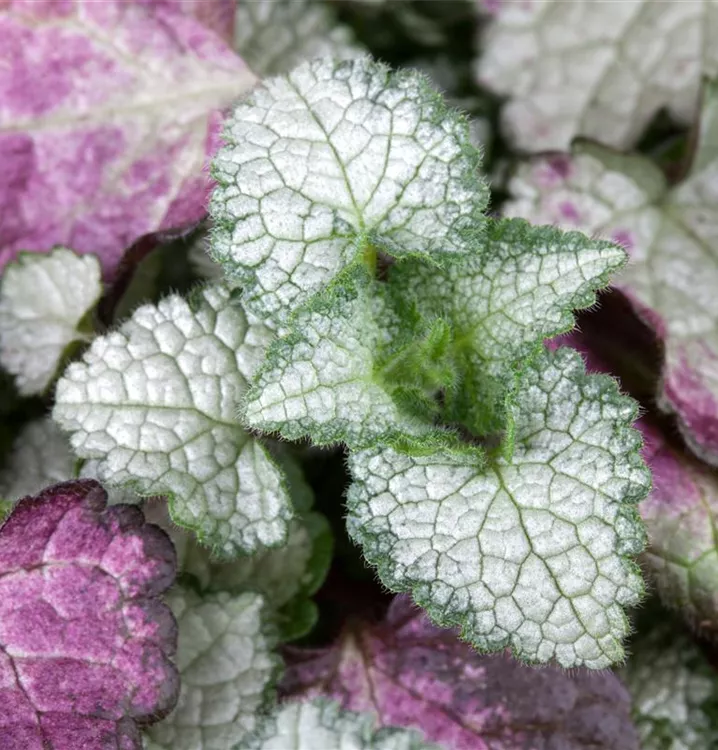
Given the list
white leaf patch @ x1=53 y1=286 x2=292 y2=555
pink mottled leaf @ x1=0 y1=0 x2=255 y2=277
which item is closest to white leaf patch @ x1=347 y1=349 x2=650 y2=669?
white leaf patch @ x1=53 y1=286 x2=292 y2=555

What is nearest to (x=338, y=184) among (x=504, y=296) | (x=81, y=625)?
(x=504, y=296)

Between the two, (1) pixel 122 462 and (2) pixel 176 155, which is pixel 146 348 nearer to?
(1) pixel 122 462

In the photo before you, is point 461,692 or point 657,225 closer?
point 461,692

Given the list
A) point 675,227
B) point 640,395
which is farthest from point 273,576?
point 675,227

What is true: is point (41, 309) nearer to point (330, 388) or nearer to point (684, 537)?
point (330, 388)

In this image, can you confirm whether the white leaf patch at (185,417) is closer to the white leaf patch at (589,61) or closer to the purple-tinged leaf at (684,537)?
the purple-tinged leaf at (684,537)

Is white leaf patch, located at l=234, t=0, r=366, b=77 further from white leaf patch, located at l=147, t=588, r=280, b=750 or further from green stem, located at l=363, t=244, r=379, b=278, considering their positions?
white leaf patch, located at l=147, t=588, r=280, b=750

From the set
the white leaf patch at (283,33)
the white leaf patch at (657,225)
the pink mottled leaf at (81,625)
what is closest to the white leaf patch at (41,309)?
the pink mottled leaf at (81,625)

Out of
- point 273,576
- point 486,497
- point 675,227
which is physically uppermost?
point 675,227
